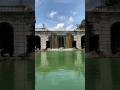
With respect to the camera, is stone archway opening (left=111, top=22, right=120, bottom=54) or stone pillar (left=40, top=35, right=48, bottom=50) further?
stone pillar (left=40, top=35, right=48, bottom=50)

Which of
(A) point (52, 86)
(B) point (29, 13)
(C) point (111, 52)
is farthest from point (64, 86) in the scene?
(C) point (111, 52)

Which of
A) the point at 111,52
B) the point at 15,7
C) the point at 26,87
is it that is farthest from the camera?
the point at 111,52

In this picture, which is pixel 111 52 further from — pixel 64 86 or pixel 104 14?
pixel 64 86

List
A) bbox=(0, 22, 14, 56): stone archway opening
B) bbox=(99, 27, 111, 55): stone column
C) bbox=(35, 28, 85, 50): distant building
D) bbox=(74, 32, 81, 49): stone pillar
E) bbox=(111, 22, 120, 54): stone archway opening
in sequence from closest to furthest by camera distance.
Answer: bbox=(0, 22, 14, 56): stone archway opening
bbox=(99, 27, 111, 55): stone column
bbox=(111, 22, 120, 54): stone archway opening
bbox=(35, 28, 85, 50): distant building
bbox=(74, 32, 81, 49): stone pillar

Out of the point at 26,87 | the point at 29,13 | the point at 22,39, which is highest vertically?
the point at 29,13

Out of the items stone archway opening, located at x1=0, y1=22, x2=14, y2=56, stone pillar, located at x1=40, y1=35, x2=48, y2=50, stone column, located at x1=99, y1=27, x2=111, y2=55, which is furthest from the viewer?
stone pillar, located at x1=40, y1=35, x2=48, y2=50

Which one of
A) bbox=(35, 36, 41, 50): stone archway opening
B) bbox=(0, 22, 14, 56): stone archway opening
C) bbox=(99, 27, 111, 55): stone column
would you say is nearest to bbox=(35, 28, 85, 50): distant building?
bbox=(35, 36, 41, 50): stone archway opening

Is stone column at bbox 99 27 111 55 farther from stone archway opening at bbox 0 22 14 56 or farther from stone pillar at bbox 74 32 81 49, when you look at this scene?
stone pillar at bbox 74 32 81 49

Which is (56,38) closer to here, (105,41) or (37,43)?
(37,43)

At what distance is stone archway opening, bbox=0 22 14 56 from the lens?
31.0 m

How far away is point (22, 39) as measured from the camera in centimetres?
3053

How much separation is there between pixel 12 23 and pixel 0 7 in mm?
1747

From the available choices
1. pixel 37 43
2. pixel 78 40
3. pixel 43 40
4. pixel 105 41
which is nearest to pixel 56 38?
pixel 43 40

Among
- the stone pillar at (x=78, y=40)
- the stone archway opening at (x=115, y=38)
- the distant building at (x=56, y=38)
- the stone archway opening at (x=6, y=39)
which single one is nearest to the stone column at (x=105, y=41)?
the stone archway opening at (x=115, y=38)
